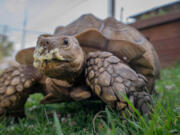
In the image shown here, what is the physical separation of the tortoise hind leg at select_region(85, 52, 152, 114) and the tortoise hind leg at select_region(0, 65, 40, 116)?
0.71 meters

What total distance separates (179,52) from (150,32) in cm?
130

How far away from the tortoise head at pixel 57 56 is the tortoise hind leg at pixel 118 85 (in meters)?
0.19

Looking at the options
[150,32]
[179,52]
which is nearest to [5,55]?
[150,32]

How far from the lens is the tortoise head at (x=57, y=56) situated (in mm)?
987

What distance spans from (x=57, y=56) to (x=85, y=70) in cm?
37

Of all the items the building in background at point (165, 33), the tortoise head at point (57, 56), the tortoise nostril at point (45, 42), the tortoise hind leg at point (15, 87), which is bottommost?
the tortoise hind leg at point (15, 87)

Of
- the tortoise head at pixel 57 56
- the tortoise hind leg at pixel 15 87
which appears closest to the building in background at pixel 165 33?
the tortoise hind leg at pixel 15 87

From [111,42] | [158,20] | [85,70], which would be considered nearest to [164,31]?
[158,20]

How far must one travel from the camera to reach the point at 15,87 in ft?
5.09

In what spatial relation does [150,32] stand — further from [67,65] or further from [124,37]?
[67,65]

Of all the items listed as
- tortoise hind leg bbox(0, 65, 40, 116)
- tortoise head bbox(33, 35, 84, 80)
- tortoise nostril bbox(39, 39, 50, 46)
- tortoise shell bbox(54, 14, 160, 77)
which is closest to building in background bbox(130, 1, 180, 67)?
tortoise shell bbox(54, 14, 160, 77)

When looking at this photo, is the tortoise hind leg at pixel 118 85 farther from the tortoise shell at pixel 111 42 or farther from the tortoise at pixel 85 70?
the tortoise shell at pixel 111 42

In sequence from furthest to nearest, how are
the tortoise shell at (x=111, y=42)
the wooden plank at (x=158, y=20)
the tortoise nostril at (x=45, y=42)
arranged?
the wooden plank at (x=158, y=20)
the tortoise shell at (x=111, y=42)
the tortoise nostril at (x=45, y=42)

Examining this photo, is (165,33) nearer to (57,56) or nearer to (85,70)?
(85,70)
